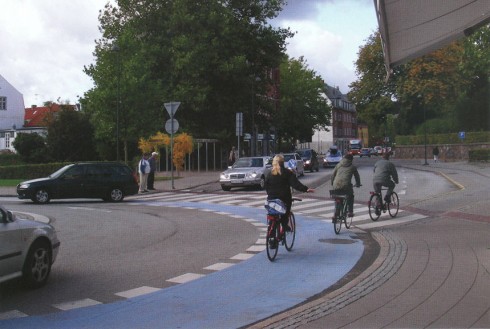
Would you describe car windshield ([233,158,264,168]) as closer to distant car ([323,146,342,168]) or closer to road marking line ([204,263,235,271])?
road marking line ([204,263,235,271])

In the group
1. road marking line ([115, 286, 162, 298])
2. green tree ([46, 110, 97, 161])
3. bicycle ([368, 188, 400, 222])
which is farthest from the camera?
green tree ([46, 110, 97, 161])

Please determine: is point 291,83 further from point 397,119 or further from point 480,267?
point 480,267

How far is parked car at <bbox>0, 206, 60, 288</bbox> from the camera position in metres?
6.87

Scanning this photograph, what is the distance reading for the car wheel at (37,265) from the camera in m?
7.34

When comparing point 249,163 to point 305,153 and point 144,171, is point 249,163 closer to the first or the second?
point 144,171

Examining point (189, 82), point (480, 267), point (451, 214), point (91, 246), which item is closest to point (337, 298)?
point (480, 267)

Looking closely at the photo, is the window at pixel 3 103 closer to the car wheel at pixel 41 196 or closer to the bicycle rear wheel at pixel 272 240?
the car wheel at pixel 41 196

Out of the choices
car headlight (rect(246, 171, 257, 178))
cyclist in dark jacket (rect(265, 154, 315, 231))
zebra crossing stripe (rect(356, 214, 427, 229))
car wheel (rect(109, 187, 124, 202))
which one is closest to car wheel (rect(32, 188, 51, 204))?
car wheel (rect(109, 187, 124, 202))

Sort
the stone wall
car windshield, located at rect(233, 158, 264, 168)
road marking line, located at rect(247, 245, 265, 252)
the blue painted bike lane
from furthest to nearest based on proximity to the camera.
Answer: the stone wall < car windshield, located at rect(233, 158, 264, 168) < road marking line, located at rect(247, 245, 265, 252) < the blue painted bike lane

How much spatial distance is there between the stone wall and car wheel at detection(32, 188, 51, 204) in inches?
1851

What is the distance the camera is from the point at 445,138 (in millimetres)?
64875

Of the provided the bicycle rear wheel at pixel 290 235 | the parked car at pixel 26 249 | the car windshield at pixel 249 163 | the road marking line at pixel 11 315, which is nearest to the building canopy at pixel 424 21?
the bicycle rear wheel at pixel 290 235

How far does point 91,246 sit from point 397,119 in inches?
2617

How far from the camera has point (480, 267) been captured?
8109 millimetres
